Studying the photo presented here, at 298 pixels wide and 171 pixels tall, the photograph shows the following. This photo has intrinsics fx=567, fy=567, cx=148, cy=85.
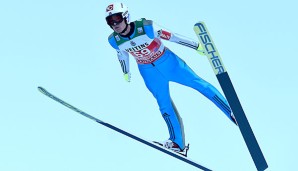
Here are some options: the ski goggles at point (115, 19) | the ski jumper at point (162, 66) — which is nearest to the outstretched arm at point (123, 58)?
the ski jumper at point (162, 66)

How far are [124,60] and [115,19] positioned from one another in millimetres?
1077

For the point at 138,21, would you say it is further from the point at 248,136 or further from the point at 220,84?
the point at 248,136

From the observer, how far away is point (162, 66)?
9062 mm

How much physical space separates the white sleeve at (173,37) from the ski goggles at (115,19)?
542 millimetres

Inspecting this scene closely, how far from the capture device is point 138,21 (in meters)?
8.69

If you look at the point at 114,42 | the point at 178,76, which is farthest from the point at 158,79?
the point at 114,42

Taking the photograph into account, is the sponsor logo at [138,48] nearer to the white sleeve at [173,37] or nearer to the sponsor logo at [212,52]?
the white sleeve at [173,37]

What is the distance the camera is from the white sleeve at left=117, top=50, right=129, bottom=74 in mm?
9305

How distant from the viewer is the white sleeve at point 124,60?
30.5 feet

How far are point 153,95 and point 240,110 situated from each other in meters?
1.67

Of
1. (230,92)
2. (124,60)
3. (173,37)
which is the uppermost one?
(124,60)

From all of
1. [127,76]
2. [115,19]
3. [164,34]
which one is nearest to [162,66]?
[164,34]

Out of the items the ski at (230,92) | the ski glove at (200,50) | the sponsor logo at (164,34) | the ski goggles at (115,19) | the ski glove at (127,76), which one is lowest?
the ski at (230,92)

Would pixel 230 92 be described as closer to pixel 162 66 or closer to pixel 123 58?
pixel 162 66
